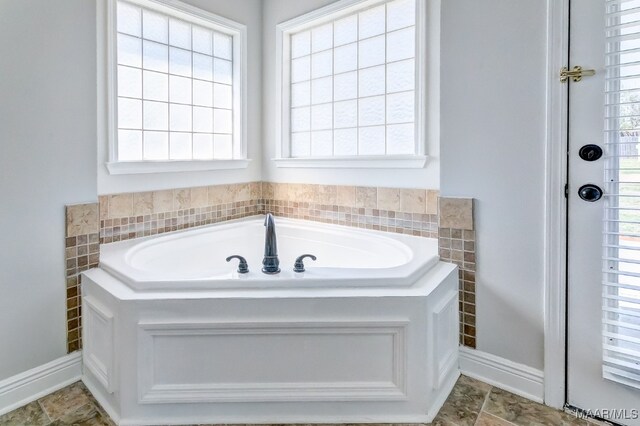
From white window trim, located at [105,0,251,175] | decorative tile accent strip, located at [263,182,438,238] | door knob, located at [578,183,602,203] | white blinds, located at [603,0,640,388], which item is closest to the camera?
white blinds, located at [603,0,640,388]

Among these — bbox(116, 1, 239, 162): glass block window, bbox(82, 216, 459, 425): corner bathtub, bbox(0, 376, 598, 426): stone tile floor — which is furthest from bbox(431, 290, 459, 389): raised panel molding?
bbox(116, 1, 239, 162): glass block window

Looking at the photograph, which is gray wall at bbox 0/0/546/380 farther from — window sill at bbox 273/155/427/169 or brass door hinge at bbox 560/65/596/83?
window sill at bbox 273/155/427/169

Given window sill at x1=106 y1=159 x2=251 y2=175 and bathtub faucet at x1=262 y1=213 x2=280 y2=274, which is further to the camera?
window sill at x1=106 y1=159 x2=251 y2=175

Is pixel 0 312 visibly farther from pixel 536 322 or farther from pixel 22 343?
pixel 536 322

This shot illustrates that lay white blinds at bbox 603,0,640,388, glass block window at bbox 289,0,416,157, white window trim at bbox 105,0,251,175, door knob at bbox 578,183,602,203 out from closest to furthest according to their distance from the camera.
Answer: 1. white blinds at bbox 603,0,640,388
2. door knob at bbox 578,183,602,203
3. white window trim at bbox 105,0,251,175
4. glass block window at bbox 289,0,416,157

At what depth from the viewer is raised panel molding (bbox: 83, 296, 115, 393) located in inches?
62.5

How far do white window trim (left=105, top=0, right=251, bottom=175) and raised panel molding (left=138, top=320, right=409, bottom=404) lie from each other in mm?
1255

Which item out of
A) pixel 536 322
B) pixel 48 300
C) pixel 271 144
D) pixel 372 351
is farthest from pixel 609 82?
pixel 48 300

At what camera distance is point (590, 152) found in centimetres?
152

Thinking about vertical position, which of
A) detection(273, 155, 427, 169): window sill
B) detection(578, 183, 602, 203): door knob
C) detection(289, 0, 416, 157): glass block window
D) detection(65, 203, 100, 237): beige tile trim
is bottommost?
detection(65, 203, 100, 237): beige tile trim

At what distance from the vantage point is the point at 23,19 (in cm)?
169

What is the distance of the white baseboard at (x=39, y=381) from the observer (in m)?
1.66

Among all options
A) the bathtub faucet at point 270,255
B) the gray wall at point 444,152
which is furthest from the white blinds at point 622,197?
the bathtub faucet at point 270,255

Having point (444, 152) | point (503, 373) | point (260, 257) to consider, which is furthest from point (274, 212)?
point (503, 373)
